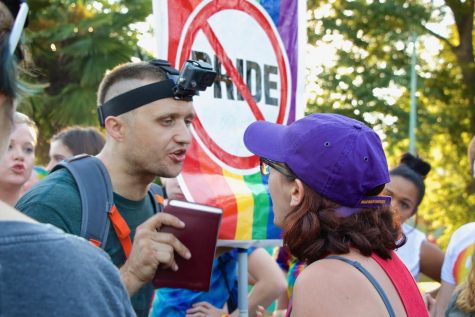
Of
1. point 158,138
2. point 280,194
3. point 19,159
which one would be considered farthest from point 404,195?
point 280,194

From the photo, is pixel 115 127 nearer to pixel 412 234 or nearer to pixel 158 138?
pixel 158 138

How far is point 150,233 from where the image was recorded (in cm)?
243

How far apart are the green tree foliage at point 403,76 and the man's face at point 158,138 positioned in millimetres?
13154

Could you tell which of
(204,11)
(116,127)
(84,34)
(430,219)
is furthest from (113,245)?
(430,219)

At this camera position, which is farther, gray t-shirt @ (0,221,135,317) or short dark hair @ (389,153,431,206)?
short dark hair @ (389,153,431,206)

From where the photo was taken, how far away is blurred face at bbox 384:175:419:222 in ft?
14.9

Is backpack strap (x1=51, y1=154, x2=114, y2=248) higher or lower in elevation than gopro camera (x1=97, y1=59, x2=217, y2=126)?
lower

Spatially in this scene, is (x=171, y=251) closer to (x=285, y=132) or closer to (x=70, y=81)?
(x=285, y=132)

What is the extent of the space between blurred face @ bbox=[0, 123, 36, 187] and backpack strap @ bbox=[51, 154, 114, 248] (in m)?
1.63

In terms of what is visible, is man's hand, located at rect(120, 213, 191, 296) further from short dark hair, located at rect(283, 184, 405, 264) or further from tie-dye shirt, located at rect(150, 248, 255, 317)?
tie-dye shirt, located at rect(150, 248, 255, 317)

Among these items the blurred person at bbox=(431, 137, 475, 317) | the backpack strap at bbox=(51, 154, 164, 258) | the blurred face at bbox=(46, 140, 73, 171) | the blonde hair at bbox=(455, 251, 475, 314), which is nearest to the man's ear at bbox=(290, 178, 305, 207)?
the backpack strap at bbox=(51, 154, 164, 258)

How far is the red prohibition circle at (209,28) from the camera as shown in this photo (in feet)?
9.80

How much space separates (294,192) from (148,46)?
10443mm

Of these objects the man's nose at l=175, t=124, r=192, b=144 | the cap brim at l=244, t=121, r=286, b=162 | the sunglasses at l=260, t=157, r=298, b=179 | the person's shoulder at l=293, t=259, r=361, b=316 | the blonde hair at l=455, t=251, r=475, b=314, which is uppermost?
the cap brim at l=244, t=121, r=286, b=162
